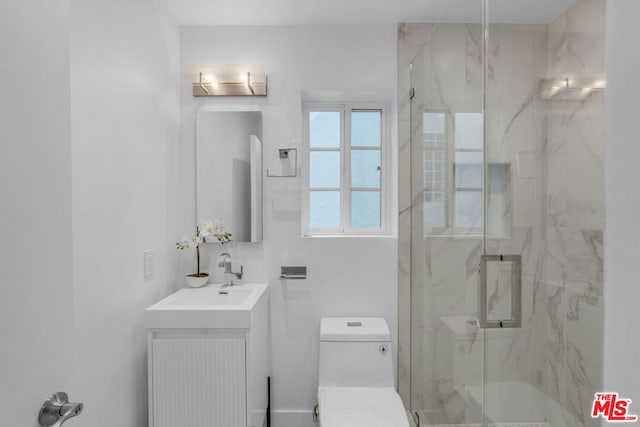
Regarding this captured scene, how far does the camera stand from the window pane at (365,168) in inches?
95.6

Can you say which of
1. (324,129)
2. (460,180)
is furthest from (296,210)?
(460,180)

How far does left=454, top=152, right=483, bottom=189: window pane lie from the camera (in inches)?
51.4

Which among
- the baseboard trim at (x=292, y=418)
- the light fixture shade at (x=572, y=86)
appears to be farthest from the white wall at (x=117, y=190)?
the light fixture shade at (x=572, y=86)

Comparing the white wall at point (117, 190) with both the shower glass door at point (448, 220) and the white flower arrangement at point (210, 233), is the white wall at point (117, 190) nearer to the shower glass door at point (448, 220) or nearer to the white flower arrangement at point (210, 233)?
the white flower arrangement at point (210, 233)

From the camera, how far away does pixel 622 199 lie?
85cm

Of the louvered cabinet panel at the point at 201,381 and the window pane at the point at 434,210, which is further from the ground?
the window pane at the point at 434,210

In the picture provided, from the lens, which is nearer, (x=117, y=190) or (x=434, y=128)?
(x=117, y=190)

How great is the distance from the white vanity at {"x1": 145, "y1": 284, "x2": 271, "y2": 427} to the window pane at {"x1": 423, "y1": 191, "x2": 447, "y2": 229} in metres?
0.97

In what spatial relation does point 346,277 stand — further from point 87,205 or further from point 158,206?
point 87,205

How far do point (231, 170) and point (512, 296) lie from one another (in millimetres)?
1681

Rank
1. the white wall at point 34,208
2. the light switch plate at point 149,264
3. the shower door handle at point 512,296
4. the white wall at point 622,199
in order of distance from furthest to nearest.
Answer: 1. the light switch plate at point 149,264
2. the shower door handle at point 512,296
3. the white wall at point 622,199
4. the white wall at point 34,208

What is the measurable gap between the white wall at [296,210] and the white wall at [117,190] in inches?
11.4

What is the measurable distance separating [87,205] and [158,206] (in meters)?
0.62

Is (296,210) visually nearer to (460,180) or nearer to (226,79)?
(226,79)
